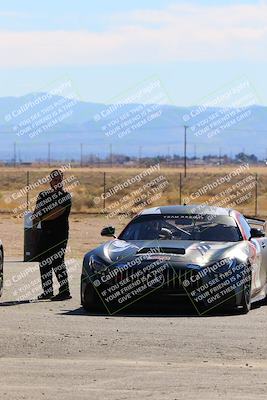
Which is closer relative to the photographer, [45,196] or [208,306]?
[208,306]

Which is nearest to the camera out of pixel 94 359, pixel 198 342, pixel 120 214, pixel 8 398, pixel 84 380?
pixel 8 398

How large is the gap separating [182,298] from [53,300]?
2493 mm

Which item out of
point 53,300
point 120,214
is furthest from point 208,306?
point 120,214

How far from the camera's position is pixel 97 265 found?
14867 mm

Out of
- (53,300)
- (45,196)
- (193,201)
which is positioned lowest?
(193,201)

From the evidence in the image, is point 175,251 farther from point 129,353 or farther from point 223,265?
point 129,353

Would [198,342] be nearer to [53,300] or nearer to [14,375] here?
[14,375]

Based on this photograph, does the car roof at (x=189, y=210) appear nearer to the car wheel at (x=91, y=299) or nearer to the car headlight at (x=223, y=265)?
the car headlight at (x=223, y=265)

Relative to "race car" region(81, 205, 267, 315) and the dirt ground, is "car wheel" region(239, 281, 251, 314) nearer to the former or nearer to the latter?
"race car" region(81, 205, 267, 315)

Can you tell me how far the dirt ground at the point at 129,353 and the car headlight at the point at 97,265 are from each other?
596mm

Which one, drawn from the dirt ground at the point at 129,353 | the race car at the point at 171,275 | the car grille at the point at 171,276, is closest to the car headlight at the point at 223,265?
the race car at the point at 171,275

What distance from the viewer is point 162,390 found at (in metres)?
9.05

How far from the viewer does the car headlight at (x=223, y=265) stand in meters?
14.7

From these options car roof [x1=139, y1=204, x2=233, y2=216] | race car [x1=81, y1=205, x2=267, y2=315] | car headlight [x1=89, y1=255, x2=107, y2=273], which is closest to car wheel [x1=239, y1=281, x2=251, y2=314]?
race car [x1=81, y1=205, x2=267, y2=315]
